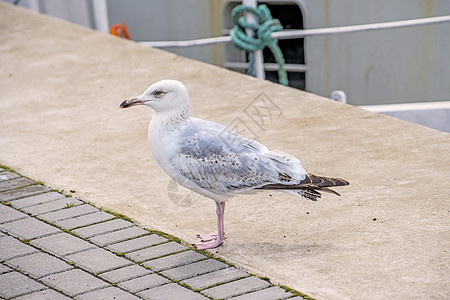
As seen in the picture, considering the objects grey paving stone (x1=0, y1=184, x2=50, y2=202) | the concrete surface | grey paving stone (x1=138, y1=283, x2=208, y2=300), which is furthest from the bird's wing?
grey paving stone (x1=0, y1=184, x2=50, y2=202)

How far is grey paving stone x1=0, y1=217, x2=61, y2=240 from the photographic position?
5.30 metres

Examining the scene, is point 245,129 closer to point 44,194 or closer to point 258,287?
point 44,194

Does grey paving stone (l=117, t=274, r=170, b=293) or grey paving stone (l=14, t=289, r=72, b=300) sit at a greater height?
grey paving stone (l=14, t=289, r=72, b=300)

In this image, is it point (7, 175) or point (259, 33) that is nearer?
point (7, 175)

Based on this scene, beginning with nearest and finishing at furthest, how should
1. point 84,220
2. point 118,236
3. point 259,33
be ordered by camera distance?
1. point 118,236
2. point 84,220
3. point 259,33

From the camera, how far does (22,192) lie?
6.04 meters

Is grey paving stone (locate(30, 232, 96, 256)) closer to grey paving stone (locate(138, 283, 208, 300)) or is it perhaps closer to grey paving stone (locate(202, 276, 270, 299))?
grey paving stone (locate(138, 283, 208, 300))

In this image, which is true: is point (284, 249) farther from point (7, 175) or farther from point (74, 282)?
point (7, 175)

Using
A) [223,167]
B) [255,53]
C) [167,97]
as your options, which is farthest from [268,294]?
[255,53]

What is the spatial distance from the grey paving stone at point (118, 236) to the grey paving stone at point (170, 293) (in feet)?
2.54

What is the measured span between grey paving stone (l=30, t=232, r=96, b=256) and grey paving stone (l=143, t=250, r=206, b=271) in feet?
1.66

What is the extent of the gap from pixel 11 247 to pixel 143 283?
43.0 inches

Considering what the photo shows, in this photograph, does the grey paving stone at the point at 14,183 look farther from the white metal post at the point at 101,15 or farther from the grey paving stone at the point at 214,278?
the white metal post at the point at 101,15

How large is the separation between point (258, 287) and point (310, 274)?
350 mm
